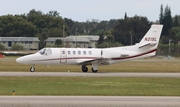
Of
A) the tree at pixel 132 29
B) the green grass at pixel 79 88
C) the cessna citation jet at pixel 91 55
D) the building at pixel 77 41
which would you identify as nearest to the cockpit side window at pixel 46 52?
the cessna citation jet at pixel 91 55

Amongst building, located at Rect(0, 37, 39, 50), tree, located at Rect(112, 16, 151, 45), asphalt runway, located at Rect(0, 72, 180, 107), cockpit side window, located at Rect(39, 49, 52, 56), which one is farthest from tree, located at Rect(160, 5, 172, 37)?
asphalt runway, located at Rect(0, 72, 180, 107)

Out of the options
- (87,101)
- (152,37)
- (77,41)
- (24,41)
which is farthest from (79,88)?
(77,41)

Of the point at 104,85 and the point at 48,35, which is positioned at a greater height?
the point at 48,35

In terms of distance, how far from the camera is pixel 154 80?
33.8 meters

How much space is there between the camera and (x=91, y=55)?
4303 centimetres

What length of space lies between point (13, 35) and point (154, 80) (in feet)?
344

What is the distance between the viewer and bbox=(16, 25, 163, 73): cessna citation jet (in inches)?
1634

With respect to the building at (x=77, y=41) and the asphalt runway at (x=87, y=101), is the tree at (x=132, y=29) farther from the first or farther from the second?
the asphalt runway at (x=87, y=101)

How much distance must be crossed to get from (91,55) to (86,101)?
74.9 feet

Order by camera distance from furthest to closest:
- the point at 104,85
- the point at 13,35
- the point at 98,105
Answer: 1. the point at 13,35
2. the point at 104,85
3. the point at 98,105

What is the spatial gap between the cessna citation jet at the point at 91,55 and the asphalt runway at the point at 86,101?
1957 cm

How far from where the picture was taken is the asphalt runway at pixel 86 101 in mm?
18797

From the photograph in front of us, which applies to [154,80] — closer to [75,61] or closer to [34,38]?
[75,61]

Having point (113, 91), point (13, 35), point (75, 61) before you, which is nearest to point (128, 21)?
point (13, 35)
